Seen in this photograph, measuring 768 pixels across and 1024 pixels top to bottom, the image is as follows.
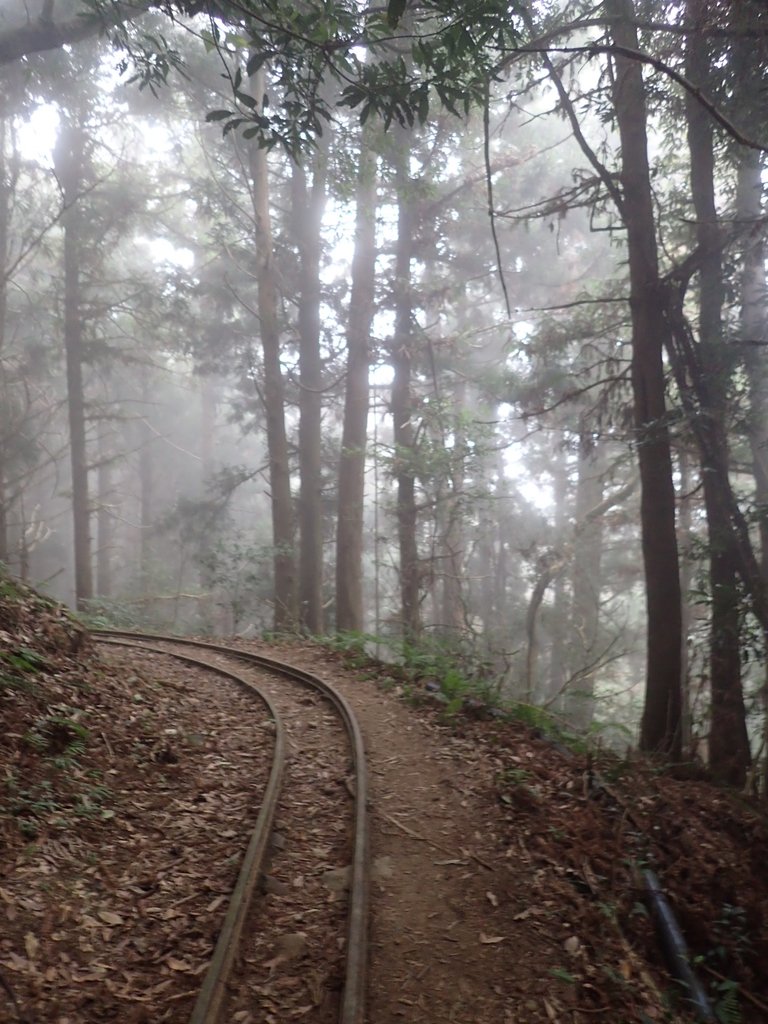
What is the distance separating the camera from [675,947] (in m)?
4.23

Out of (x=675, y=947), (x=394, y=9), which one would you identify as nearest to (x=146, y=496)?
(x=394, y=9)

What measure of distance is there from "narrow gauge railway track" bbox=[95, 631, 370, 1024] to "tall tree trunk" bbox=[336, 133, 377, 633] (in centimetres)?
673

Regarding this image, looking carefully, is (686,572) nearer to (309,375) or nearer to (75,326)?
(309,375)

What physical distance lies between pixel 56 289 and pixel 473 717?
18.0 metres

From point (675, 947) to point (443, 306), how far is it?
691 inches

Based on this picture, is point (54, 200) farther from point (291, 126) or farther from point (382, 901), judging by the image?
point (382, 901)

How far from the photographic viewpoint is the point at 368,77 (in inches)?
234

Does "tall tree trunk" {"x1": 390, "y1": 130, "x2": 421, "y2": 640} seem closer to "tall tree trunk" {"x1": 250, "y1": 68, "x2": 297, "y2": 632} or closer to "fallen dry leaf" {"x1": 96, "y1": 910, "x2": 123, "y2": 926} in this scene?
"tall tree trunk" {"x1": 250, "y1": 68, "x2": 297, "y2": 632}

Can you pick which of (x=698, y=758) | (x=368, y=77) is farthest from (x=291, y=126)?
(x=698, y=758)

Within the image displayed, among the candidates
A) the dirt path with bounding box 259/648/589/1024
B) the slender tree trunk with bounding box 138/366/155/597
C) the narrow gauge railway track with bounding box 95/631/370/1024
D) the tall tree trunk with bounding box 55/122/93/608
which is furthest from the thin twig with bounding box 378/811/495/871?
the slender tree trunk with bounding box 138/366/155/597

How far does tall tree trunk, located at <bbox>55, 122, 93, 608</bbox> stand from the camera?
61.7ft

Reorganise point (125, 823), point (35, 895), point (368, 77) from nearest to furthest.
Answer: point (35, 895) < point (125, 823) < point (368, 77)

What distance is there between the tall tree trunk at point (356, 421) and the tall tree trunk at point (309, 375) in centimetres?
85

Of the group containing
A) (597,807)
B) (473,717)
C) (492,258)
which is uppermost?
(492,258)
